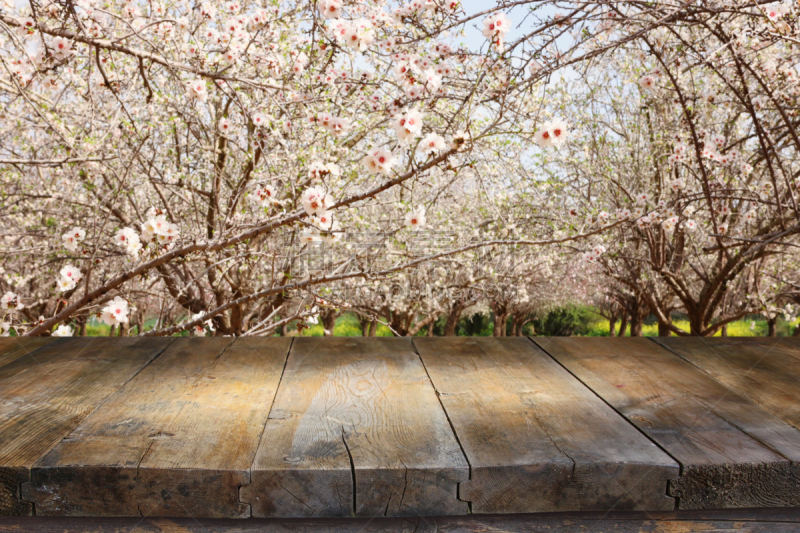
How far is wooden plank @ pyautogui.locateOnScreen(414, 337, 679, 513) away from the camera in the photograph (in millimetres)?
897

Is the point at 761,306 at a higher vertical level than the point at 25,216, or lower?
lower

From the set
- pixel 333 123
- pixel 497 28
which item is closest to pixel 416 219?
pixel 333 123

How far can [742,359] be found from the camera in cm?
147

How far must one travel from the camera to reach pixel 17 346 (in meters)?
1.54

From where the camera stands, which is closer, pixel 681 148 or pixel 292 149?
pixel 681 148

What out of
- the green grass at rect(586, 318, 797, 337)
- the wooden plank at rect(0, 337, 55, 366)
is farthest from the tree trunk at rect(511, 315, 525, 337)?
the wooden plank at rect(0, 337, 55, 366)

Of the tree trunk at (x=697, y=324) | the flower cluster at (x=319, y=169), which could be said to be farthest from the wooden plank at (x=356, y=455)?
the tree trunk at (x=697, y=324)

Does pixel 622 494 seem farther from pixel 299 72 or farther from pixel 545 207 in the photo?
pixel 545 207

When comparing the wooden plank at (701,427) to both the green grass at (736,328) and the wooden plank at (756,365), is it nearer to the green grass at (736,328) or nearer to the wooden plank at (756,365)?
Result: the wooden plank at (756,365)

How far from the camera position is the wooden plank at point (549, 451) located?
2.94 feet

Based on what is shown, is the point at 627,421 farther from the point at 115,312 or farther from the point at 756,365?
the point at 115,312

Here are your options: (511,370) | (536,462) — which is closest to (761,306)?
(511,370)

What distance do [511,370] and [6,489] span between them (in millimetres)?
1002

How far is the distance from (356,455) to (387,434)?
0.09 meters
